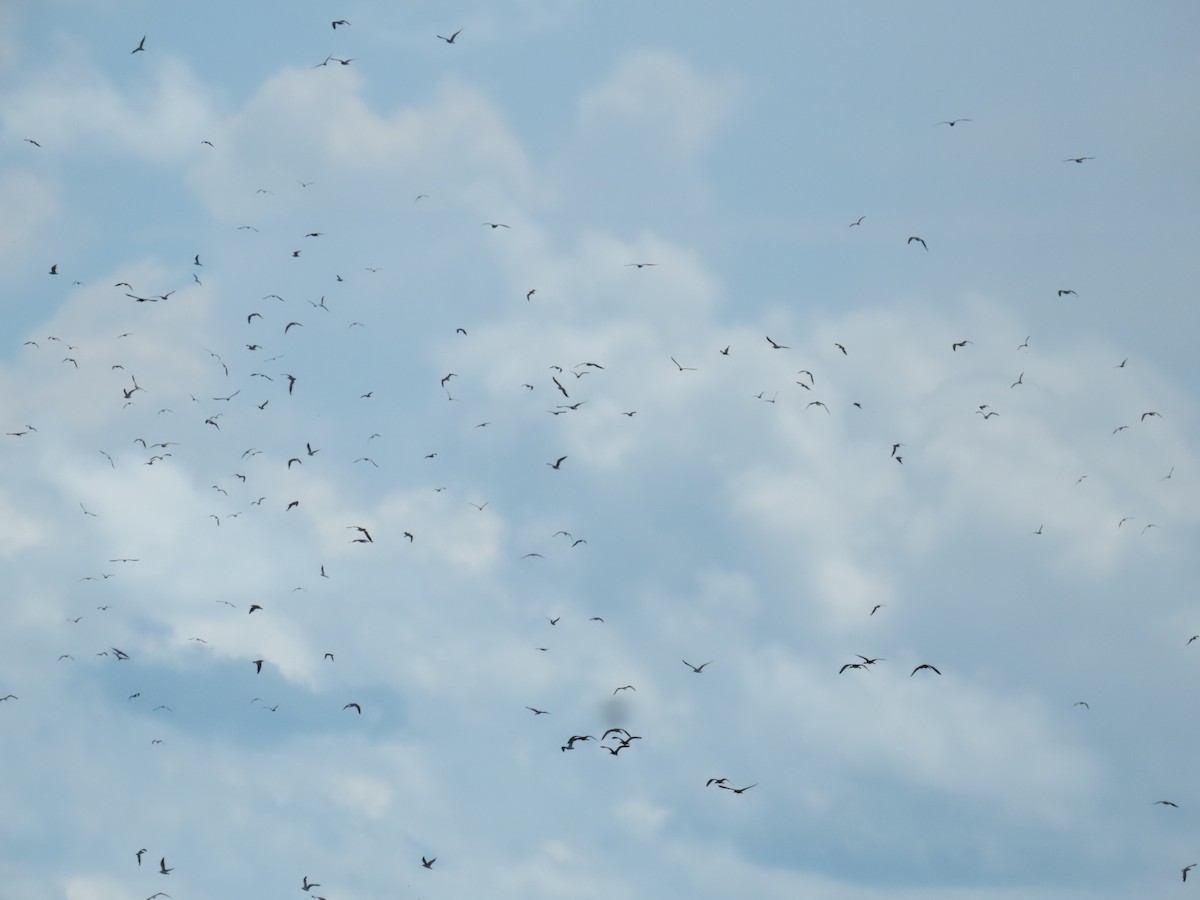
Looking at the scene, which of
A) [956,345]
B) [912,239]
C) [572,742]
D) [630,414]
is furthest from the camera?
[956,345]

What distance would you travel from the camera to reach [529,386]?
7288 cm

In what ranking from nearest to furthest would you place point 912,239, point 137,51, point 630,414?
point 137,51 < point 630,414 < point 912,239

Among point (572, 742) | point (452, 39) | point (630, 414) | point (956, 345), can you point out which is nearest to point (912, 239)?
point (956, 345)

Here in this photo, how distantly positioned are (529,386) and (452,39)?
19687mm

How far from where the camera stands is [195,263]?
81438mm

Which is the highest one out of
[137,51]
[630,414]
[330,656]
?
[137,51]

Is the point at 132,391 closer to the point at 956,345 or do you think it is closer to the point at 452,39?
the point at 452,39

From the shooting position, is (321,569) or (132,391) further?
(132,391)

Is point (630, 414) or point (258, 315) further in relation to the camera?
point (258, 315)

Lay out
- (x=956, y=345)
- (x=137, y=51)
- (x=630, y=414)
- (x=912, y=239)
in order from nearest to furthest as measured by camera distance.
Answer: (x=137, y=51) → (x=630, y=414) → (x=912, y=239) → (x=956, y=345)

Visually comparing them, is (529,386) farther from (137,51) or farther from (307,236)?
(137,51)

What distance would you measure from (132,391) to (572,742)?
4308 cm

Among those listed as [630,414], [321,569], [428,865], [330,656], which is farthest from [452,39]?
[428,865]

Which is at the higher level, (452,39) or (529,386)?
(452,39)
